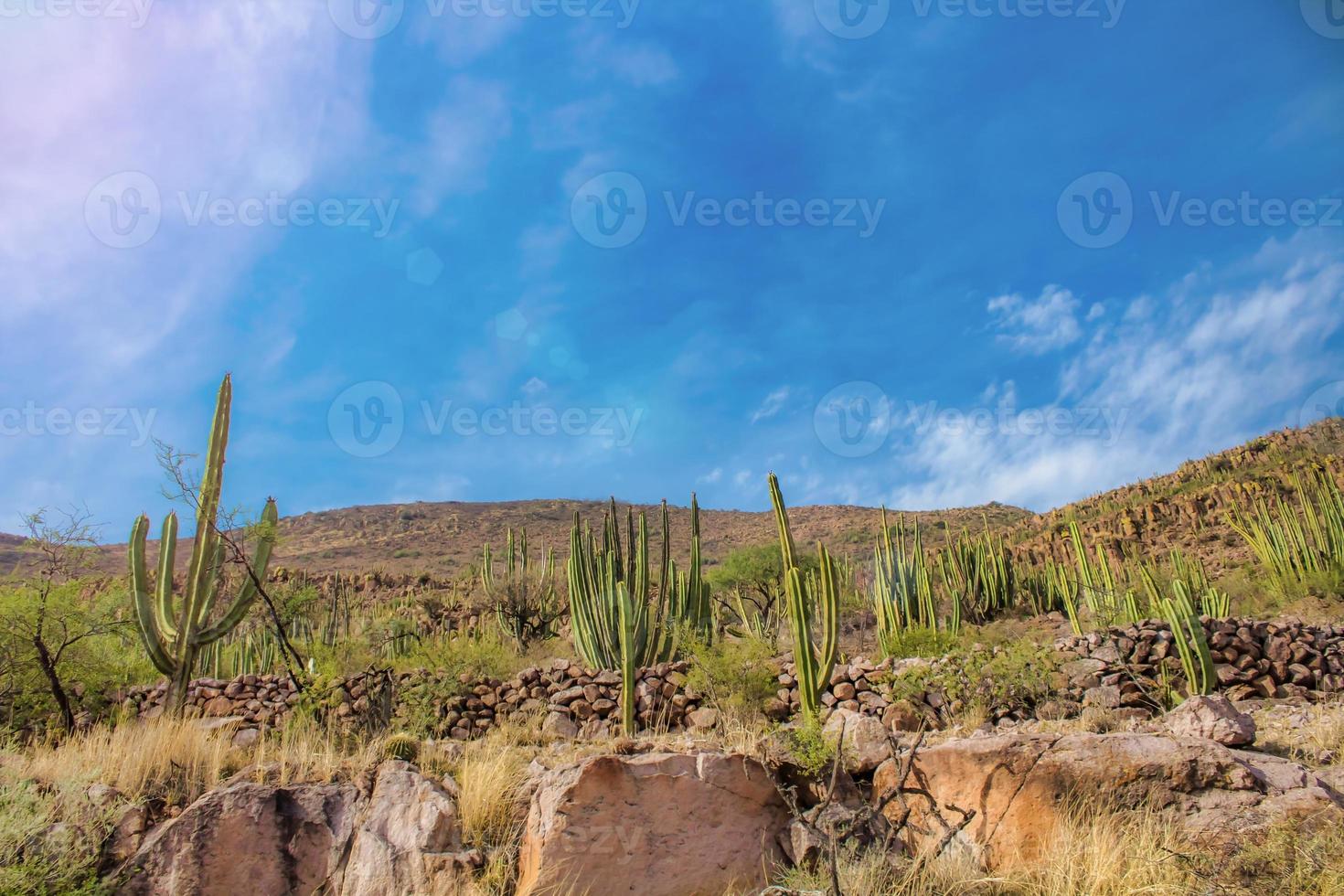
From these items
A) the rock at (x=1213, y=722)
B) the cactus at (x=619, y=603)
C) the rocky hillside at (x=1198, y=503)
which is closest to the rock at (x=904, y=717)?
the rock at (x=1213, y=722)

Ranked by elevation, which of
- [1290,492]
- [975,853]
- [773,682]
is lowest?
[975,853]

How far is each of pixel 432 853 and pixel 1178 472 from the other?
41.7m

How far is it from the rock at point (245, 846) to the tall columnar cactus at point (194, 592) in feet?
17.3

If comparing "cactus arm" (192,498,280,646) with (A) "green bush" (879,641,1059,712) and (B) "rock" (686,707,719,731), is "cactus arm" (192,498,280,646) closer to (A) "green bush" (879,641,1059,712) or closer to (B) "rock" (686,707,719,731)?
(B) "rock" (686,707,719,731)

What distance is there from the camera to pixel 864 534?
4603 centimetres

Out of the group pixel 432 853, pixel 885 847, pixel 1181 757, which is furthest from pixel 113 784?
pixel 1181 757

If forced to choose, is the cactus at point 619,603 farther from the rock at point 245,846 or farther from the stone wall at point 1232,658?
the stone wall at point 1232,658

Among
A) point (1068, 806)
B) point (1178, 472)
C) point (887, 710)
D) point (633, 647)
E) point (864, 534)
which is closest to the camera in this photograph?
point (1068, 806)

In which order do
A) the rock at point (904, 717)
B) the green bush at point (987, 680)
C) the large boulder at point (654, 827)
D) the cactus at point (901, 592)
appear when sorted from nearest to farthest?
the large boulder at point (654, 827) < the rock at point (904, 717) < the green bush at point (987, 680) < the cactus at point (901, 592)

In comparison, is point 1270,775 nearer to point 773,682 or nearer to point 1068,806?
point 1068,806

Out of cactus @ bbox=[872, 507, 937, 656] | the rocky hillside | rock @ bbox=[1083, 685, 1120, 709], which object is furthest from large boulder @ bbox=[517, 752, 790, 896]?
the rocky hillside

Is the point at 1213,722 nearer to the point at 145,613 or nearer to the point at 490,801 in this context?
the point at 490,801

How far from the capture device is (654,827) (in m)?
5.83

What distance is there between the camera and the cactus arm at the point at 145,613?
10.3m
